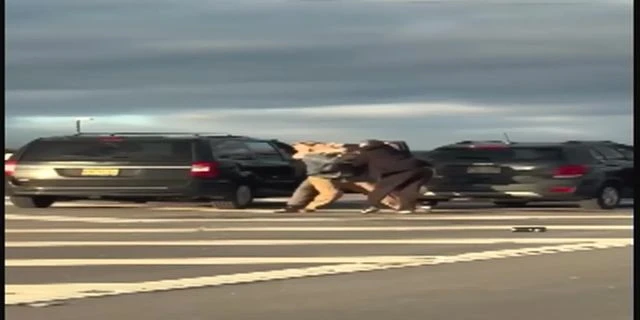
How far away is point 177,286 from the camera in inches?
421

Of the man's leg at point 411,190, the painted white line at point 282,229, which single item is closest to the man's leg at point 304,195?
the man's leg at point 411,190

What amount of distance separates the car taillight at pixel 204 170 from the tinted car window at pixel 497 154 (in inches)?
137

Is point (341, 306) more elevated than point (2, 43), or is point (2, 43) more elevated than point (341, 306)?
point (2, 43)

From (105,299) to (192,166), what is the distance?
37.2 feet

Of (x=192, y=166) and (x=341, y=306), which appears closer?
(x=341, y=306)

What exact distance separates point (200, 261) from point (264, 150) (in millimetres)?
9897

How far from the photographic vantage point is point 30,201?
72.0 feet

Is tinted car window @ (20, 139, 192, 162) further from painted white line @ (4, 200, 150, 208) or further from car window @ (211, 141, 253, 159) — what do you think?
painted white line @ (4, 200, 150, 208)

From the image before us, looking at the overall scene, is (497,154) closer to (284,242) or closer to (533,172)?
(533,172)

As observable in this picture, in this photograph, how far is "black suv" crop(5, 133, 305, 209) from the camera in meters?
21.2

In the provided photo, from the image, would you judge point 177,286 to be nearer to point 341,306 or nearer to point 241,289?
point 241,289

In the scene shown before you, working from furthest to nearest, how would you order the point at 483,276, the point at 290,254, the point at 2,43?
the point at 290,254 → the point at 483,276 → the point at 2,43

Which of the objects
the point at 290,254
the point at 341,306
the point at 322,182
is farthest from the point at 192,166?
the point at 341,306

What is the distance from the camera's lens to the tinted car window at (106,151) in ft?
70.1
